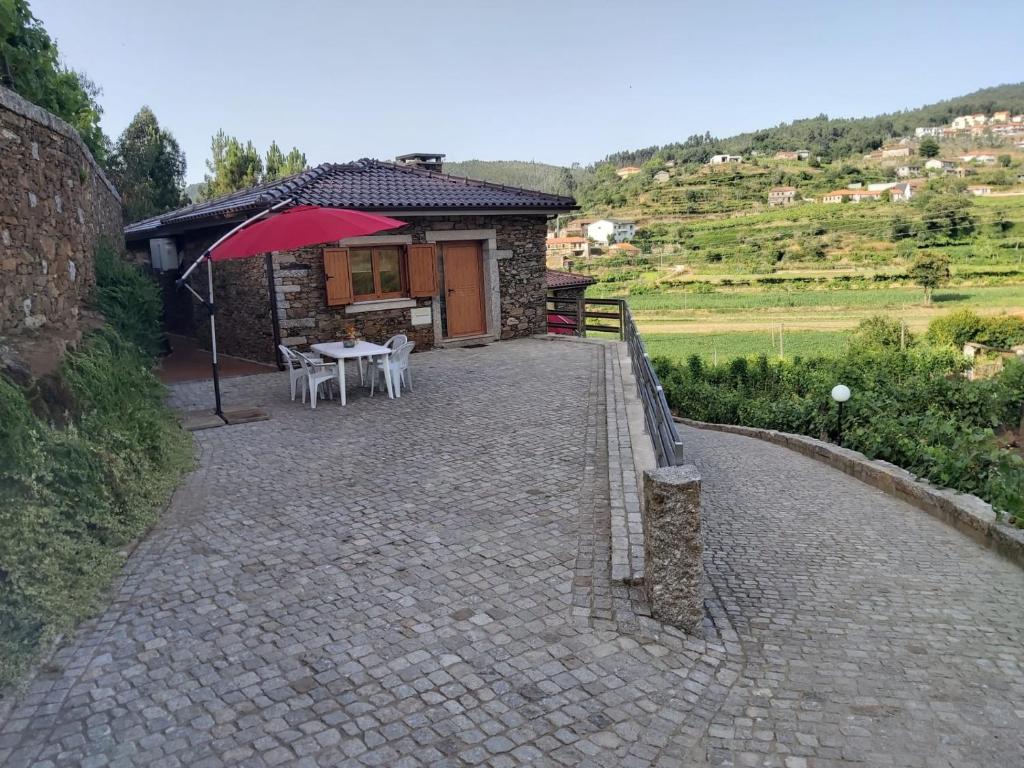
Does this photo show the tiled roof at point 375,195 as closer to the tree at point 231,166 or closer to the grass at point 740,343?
the tree at point 231,166

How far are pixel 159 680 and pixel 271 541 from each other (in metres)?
1.53

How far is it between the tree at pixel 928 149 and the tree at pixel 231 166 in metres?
106

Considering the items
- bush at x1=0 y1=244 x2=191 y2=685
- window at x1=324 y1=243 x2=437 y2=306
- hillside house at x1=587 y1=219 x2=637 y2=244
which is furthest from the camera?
hillside house at x1=587 y1=219 x2=637 y2=244

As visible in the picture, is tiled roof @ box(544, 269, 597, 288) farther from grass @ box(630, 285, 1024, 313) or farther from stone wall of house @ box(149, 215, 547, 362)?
grass @ box(630, 285, 1024, 313)

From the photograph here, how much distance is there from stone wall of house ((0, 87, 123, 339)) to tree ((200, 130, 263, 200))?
831 inches

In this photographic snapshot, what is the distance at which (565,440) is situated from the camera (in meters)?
6.81

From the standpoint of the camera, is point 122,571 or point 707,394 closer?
point 122,571

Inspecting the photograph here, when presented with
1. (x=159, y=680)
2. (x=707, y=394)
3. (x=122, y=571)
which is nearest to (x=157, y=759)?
(x=159, y=680)

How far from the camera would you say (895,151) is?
108 meters

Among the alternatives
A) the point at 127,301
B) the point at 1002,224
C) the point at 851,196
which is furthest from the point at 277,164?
the point at 851,196

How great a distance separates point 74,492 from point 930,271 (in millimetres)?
55310

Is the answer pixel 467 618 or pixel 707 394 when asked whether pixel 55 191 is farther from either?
pixel 707 394

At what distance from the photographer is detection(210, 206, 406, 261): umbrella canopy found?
765 cm

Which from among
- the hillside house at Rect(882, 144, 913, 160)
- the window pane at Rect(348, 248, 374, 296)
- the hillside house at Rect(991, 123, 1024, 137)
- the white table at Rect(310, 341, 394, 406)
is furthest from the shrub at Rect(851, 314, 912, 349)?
the hillside house at Rect(991, 123, 1024, 137)
